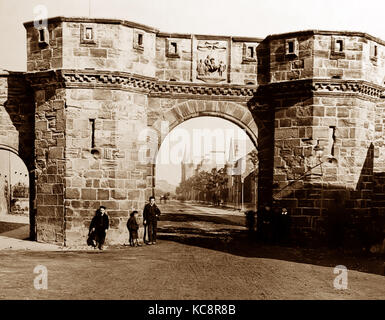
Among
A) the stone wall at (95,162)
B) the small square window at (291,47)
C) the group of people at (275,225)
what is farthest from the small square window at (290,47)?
the stone wall at (95,162)

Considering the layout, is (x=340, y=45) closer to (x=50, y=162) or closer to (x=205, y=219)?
(x=50, y=162)

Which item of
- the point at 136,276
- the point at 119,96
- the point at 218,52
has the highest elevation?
the point at 218,52

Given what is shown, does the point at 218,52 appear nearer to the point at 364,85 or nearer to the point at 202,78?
the point at 202,78

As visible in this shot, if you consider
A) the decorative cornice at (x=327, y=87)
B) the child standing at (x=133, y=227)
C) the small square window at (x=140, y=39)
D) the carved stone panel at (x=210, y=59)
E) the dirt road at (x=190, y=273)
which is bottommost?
the dirt road at (x=190, y=273)

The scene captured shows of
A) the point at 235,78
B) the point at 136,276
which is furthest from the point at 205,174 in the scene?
the point at 136,276

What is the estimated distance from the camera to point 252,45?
51.1 feet

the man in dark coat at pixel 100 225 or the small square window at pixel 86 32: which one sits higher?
the small square window at pixel 86 32

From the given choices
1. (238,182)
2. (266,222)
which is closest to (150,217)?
(266,222)

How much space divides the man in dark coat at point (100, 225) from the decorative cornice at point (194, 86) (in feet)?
12.0

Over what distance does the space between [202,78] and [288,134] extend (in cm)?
325

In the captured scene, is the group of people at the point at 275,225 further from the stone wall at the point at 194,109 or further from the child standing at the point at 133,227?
the child standing at the point at 133,227

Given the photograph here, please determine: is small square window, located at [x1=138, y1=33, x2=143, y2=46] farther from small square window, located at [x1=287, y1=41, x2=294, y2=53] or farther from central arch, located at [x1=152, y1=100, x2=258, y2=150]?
small square window, located at [x1=287, y1=41, x2=294, y2=53]

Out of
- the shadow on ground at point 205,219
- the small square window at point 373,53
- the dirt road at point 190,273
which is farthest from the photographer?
the shadow on ground at point 205,219

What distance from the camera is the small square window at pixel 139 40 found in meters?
14.6
